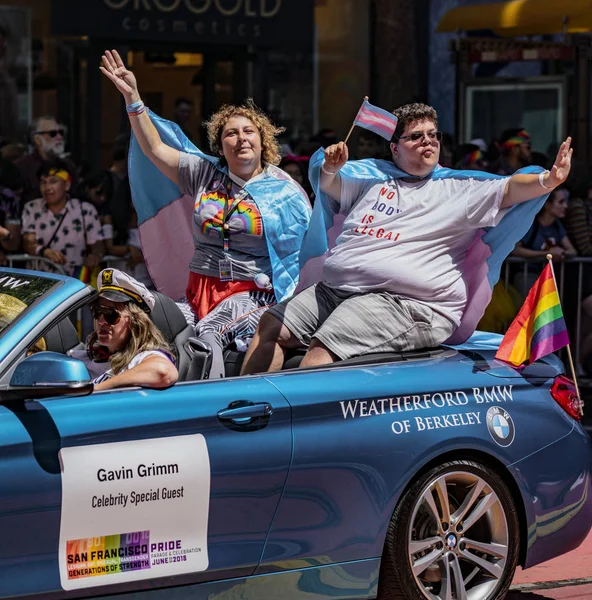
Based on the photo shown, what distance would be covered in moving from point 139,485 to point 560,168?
236 centimetres

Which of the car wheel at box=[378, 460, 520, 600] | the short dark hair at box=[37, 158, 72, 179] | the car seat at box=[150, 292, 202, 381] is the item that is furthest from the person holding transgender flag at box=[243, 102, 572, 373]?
the short dark hair at box=[37, 158, 72, 179]

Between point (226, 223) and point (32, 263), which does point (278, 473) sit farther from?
point (32, 263)

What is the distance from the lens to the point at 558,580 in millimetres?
6340

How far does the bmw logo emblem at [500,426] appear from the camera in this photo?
17.9 ft

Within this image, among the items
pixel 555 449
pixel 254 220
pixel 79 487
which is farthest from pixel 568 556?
pixel 79 487

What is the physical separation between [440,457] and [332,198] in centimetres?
165

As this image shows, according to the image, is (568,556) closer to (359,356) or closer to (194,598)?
(359,356)

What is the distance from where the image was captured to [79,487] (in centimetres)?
451

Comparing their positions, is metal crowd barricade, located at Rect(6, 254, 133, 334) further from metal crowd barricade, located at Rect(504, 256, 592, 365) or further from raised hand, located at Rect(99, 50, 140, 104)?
metal crowd barricade, located at Rect(504, 256, 592, 365)

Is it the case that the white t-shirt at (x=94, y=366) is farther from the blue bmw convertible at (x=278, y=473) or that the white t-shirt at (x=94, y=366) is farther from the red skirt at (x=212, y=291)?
the red skirt at (x=212, y=291)

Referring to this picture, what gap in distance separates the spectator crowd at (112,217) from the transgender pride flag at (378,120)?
11.4 feet

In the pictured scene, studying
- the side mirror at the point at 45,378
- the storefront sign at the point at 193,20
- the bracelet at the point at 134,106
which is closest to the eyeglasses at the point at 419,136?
the bracelet at the point at 134,106

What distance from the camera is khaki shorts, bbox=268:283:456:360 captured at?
227 inches

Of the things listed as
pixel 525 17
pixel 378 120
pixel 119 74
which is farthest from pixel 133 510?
pixel 525 17
